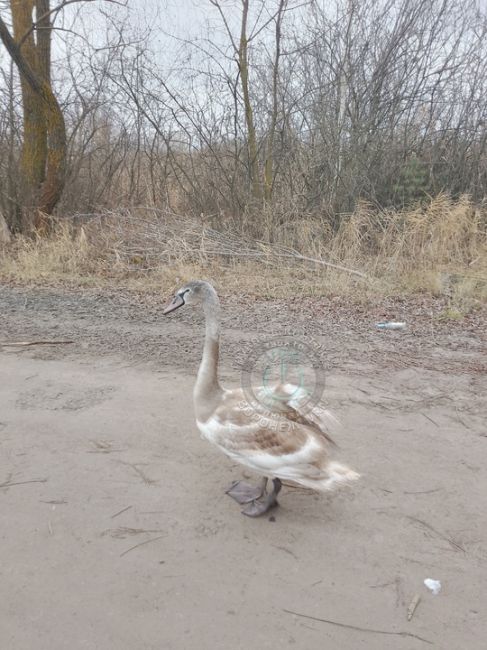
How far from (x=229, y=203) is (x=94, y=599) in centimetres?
1158

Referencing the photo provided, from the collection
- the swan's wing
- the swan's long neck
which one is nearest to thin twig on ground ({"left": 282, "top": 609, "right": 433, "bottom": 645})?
the swan's wing

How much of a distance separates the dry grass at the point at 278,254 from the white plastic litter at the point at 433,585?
5.56 metres

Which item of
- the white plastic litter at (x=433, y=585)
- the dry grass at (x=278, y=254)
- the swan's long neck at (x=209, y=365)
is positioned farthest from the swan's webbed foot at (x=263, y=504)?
the dry grass at (x=278, y=254)

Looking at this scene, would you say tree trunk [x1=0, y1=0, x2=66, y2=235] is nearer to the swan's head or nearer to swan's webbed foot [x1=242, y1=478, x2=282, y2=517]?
the swan's head

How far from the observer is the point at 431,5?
11.4 metres

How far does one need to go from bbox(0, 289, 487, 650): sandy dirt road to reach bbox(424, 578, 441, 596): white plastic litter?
3 cm

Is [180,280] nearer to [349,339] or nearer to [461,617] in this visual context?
[349,339]

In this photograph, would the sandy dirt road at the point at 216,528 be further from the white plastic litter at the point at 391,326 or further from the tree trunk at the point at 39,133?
the tree trunk at the point at 39,133

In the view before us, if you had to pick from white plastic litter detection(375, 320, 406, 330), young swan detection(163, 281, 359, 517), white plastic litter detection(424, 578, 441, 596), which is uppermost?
young swan detection(163, 281, 359, 517)

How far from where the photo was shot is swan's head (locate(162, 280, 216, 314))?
10.4 feet

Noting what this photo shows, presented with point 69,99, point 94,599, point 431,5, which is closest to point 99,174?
point 69,99

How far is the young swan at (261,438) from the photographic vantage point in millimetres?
2672

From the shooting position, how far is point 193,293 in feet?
10.5

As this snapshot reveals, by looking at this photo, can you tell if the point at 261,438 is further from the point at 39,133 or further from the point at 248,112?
the point at 39,133
